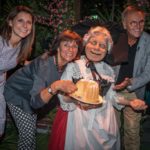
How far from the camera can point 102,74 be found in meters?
3.41

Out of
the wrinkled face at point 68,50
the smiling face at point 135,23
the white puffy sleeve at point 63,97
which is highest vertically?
the smiling face at point 135,23

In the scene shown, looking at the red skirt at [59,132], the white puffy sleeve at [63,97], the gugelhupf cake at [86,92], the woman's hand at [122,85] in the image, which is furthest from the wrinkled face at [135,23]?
the red skirt at [59,132]

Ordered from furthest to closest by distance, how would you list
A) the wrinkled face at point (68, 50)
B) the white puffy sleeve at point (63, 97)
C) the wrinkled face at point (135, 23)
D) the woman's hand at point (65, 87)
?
the wrinkled face at point (135, 23), the wrinkled face at point (68, 50), the white puffy sleeve at point (63, 97), the woman's hand at point (65, 87)

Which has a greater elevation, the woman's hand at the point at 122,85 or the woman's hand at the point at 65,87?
the woman's hand at the point at 65,87

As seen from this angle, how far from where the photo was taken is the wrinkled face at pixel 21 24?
3885 millimetres

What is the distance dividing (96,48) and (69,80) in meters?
0.45

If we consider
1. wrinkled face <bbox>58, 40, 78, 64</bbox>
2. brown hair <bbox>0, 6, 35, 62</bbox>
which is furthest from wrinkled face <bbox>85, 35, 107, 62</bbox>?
brown hair <bbox>0, 6, 35, 62</bbox>

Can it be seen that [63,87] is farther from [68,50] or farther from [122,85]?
[122,85]

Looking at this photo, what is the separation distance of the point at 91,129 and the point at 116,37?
1.32 metres

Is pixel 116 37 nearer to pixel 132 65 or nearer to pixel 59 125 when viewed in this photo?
pixel 132 65

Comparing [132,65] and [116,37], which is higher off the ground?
[116,37]

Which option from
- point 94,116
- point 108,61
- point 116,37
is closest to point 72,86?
point 94,116

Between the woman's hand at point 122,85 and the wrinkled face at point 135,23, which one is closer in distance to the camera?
the woman's hand at point 122,85

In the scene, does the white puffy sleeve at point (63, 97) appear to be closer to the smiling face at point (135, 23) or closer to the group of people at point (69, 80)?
the group of people at point (69, 80)
